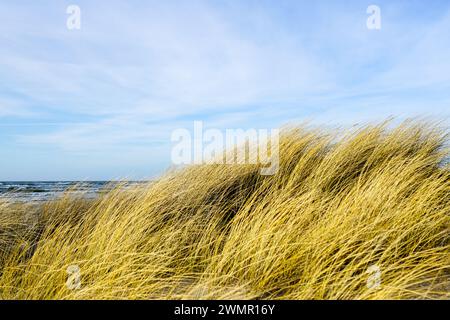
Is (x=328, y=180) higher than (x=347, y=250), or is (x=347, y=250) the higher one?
(x=328, y=180)

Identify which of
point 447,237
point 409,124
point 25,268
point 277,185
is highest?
point 409,124

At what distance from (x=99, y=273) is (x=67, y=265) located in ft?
0.71

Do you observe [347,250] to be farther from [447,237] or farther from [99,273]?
[99,273]

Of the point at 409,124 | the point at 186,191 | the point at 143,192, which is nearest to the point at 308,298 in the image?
the point at 186,191

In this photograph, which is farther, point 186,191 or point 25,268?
point 186,191

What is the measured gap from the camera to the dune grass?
217 centimetres

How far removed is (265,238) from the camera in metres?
2.54

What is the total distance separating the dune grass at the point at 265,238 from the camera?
217 centimetres

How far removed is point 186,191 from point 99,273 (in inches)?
51.0

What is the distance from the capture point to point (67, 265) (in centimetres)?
249
